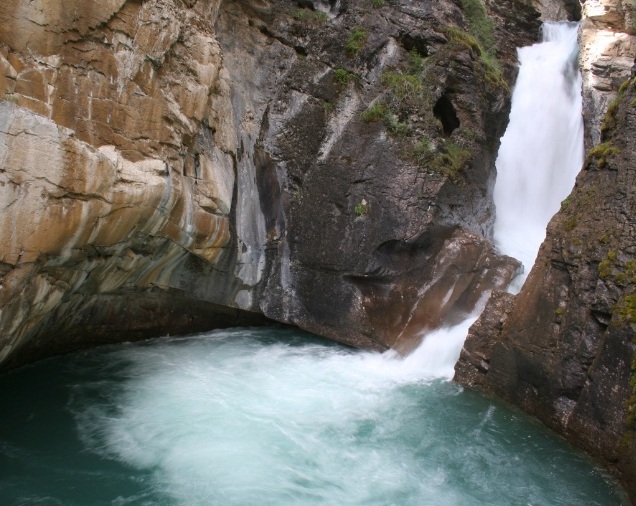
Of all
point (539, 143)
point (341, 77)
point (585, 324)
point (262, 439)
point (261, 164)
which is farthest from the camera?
point (539, 143)

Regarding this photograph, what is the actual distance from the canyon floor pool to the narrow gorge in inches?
1.3

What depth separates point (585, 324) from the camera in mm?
6578

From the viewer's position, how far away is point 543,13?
17375 millimetres

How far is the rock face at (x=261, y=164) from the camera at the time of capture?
6.03m

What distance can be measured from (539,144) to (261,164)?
888 centimetres

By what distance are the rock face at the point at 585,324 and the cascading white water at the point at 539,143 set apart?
5243mm

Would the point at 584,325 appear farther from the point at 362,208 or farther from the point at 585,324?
the point at 362,208

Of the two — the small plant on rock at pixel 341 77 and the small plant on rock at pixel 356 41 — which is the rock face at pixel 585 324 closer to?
the small plant on rock at pixel 341 77

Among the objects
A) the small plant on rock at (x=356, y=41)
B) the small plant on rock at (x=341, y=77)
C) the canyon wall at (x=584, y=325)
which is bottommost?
the canyon wall at (x=584, y=325)

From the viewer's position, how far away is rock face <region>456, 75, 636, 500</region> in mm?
5922

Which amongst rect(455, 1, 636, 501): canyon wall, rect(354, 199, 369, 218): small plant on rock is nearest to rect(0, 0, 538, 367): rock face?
rect(354, 199, 369, 218): small plant on rock

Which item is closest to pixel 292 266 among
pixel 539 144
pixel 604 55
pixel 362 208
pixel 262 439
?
pixel 362 208

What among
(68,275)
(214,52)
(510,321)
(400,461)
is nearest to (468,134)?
(510,321)

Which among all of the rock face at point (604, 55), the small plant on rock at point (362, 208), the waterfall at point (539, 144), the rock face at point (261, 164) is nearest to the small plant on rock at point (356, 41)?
the rock face at point (261, 164)
